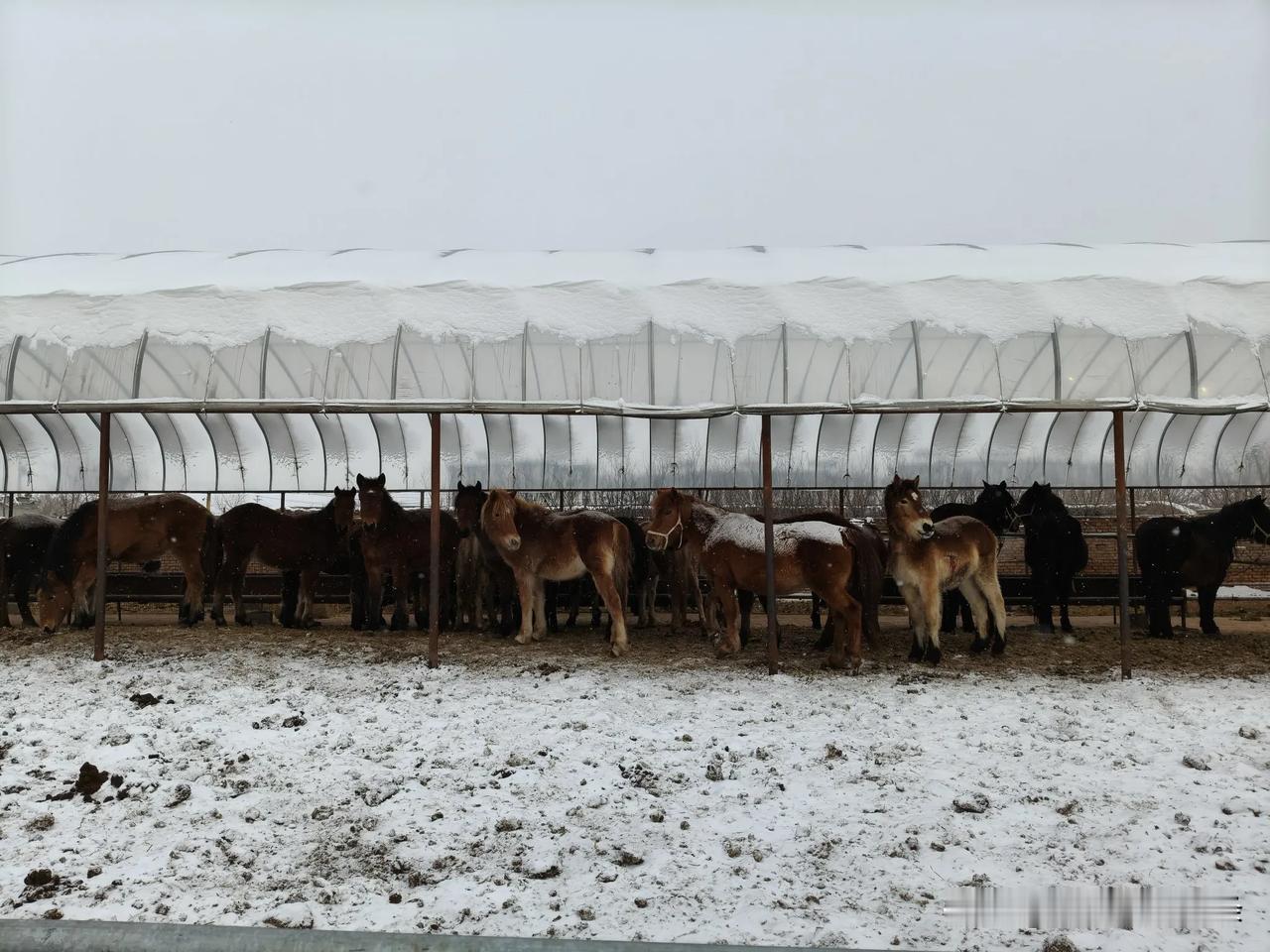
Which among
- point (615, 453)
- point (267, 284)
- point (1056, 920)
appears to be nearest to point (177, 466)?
point (267, 284)

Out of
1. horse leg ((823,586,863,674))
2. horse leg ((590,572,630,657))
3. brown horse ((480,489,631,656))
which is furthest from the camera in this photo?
brown horse ((480,489,631,656))

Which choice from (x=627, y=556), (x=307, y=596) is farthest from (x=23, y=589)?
(x=627, y=556)

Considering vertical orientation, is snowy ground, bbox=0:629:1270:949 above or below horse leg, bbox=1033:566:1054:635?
below

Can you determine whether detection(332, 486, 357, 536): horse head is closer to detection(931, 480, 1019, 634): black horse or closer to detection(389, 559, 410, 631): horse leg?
detection(389, 559, 410, 631): horse leg

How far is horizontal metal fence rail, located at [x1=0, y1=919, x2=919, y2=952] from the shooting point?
5.47 ft

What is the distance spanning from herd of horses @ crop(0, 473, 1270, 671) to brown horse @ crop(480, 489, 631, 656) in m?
0.02

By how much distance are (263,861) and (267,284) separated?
6.76 metres

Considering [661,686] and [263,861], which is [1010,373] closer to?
[661,686]

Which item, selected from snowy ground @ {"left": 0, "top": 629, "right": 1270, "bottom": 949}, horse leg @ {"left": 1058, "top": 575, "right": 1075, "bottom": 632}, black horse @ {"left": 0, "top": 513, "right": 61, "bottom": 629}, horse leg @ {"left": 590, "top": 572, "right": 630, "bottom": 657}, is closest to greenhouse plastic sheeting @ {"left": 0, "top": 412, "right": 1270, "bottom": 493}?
black horse @ {"left": 0, "top": 513, "right": 61, "bottom": 629}

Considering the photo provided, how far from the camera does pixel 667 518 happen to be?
9.13 metres

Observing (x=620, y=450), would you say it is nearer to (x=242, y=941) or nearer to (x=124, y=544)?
(x=124, y=544)

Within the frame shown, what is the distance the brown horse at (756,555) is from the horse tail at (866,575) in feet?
0.28

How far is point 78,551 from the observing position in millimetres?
10609

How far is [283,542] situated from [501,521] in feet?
12.3
